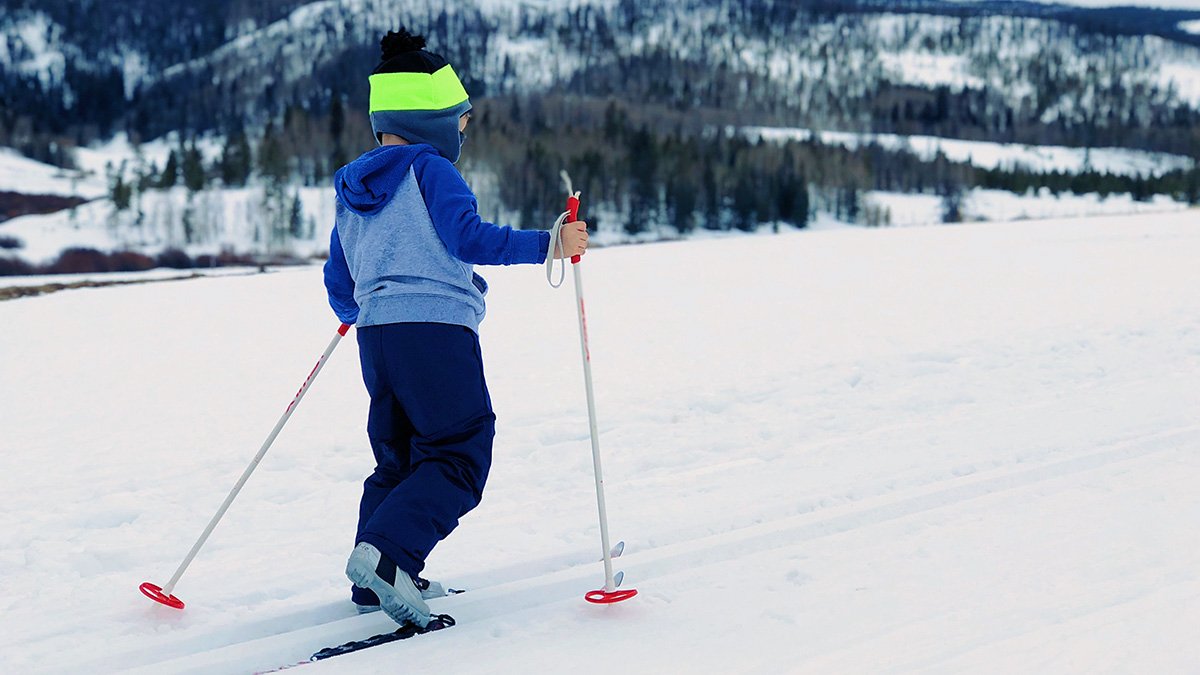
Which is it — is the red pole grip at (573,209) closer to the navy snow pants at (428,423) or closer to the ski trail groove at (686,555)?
the navy snow pants at (428,423)

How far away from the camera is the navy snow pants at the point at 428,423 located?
320cm

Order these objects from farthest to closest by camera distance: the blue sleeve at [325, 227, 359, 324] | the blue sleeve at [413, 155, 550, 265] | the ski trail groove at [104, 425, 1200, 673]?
the blue sleeve at [325, 227, 359, 324] → the ski trail groove at [104, 425, 1200, 673] → the blue sleeve at [413, 155, 550, 265]

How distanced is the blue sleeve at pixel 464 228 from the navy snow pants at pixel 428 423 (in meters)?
0.28

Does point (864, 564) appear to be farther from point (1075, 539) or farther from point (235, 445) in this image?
point (235, 445)

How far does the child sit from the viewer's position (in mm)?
3186

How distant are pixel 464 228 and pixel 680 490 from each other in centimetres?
252

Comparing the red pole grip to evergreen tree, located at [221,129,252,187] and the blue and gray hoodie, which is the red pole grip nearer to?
the blue and gray hoodie

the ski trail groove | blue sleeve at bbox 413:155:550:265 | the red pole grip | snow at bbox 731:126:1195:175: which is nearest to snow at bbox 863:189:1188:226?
snow at bbox 731:126:1195:175

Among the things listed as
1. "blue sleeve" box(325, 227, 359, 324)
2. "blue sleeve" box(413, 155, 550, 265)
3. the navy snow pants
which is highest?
"blue sleeve" box(413, 155, 550, 265)

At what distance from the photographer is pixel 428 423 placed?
10.8 ft

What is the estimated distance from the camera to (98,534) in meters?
4.62

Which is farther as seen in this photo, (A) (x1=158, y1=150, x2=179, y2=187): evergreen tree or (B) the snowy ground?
(A) (x1=158, y1=150, x2=179, y2=187): evergreen tree

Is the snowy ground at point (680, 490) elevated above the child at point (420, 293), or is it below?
below

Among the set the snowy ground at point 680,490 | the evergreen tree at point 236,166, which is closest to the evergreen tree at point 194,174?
the evergreen tree at point 236,166
